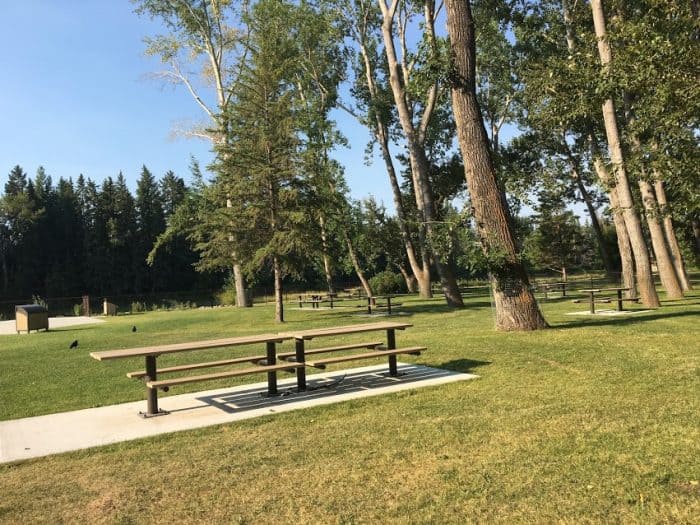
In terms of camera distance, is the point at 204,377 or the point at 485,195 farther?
the point at 485,195

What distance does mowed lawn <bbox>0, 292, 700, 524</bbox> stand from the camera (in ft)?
11.6

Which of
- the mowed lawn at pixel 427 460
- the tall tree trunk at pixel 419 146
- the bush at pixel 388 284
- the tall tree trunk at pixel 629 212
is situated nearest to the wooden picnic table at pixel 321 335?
the mowed lawn at pixel 427 460

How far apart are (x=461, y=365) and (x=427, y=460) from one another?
14.2 ft

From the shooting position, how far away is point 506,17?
19656 mm

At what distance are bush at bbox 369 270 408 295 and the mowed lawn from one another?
2877cm

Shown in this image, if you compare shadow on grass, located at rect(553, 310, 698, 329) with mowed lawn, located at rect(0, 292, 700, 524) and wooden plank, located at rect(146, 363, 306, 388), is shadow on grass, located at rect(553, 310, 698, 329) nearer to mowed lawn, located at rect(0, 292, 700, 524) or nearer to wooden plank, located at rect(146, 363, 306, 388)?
mowed lawn, located at rect(0, 292, 700, 524)

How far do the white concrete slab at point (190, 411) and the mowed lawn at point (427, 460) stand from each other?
1.07 feet

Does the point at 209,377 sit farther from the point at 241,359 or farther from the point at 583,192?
the point at 583,192

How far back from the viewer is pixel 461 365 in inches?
337

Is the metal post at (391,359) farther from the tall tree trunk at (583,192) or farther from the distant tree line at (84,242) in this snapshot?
the distant tree line at (84,242)

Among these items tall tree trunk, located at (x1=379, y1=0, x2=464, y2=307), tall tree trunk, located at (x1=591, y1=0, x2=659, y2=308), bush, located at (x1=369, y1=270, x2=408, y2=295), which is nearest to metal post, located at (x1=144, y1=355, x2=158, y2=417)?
tall tree trunk, located at (x1=591, y1=0, x2=659, y2=308)

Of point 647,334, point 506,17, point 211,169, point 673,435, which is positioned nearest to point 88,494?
point 673,435

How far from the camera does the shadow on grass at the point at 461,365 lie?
324 inches

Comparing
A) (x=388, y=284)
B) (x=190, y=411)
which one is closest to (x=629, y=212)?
(x=190, y=411)
